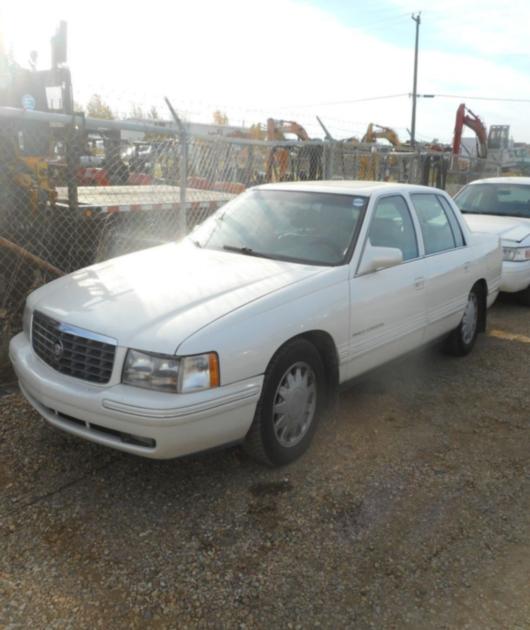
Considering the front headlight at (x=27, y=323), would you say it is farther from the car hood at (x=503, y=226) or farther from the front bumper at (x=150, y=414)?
A: the car hood at (x=503, y=226)

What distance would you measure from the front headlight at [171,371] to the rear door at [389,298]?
120 centimetres

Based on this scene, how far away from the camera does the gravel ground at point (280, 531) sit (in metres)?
2.47

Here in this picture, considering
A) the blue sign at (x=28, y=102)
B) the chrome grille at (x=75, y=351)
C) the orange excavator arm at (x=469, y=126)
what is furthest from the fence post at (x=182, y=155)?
the orange excavator arm at (x=469, y=126)

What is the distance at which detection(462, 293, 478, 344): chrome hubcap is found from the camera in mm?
5473

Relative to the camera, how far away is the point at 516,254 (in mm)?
7215

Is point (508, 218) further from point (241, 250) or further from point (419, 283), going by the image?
point (241, 250)

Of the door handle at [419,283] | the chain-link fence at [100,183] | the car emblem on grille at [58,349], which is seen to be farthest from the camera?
the chain-link fence at [100,183]

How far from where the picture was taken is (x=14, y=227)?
18.3 ft

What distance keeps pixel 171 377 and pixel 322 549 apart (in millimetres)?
1078

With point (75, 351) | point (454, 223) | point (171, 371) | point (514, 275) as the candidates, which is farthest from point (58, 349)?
point (514, 275)

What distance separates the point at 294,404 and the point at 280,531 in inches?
29.4

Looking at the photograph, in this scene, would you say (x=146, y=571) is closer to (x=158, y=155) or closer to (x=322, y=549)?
(x=322, y=549)

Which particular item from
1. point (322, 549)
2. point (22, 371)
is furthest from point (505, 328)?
point (22, 371)

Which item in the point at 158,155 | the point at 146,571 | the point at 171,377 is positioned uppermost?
the point at 158,155
